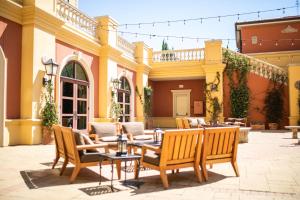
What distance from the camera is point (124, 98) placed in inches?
568

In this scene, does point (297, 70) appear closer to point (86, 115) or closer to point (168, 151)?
point (86, 115)

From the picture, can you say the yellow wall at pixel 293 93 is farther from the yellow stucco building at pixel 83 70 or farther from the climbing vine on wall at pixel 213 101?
the climbing vine on wall at pixel 213 101

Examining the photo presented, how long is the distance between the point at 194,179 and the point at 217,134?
802 millimetres

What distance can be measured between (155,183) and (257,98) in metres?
13.0

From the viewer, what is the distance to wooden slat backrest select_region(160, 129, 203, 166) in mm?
4016

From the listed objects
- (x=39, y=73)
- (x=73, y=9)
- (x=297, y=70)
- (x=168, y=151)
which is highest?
(x=73, y=9)

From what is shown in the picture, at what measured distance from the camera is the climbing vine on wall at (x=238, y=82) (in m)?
15.4

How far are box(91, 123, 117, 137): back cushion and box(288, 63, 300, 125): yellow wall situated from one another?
37.4ft

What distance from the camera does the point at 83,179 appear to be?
14.4 ft

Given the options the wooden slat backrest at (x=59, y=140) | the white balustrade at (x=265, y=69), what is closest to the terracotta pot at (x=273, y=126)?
the white balustrade at (x=265, y=69)

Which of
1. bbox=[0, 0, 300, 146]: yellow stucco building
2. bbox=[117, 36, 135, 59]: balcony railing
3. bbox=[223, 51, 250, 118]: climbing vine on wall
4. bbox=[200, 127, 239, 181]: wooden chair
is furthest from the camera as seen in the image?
bbox=[223, 51, 250, 118]: climbing vine on wall

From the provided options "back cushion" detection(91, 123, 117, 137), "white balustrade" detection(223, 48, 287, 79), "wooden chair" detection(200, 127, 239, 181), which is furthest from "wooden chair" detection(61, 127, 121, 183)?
"white balustrade" detection(223, 48, 287, 79)

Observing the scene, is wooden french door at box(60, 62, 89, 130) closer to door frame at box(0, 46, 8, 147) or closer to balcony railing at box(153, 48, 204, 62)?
door frame at box(0, 46, 8, 147)

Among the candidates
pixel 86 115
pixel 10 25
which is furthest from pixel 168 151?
pixel 86 115
